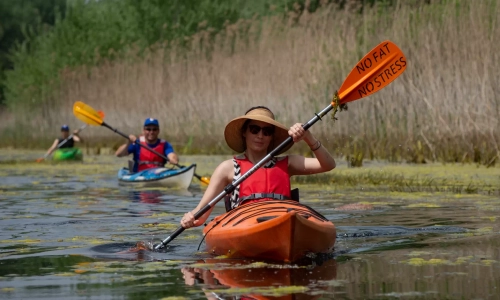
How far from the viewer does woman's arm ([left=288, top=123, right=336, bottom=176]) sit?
6.99 m

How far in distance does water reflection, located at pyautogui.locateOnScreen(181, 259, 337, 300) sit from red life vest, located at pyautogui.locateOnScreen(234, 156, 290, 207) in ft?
1.88

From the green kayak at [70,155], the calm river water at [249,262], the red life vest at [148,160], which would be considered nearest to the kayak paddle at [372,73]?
the calm river water at [249,262]

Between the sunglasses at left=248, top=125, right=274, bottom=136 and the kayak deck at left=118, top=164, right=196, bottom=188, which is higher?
the sunglasses at left=248, top=125, right=274, bottom=136

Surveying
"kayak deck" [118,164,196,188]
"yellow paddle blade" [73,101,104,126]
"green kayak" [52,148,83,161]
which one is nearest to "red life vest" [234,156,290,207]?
"kayak deck" [118,164,196,188]

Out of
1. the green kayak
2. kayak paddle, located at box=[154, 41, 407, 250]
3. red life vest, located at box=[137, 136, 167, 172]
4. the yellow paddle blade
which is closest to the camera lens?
kayak paddle, located at box=[154, 41, 407, 250]

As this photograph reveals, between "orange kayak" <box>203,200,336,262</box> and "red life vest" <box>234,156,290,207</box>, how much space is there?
0.78 ft

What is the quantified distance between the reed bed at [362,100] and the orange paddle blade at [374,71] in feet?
19.1

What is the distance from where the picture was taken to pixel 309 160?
7.36 metres

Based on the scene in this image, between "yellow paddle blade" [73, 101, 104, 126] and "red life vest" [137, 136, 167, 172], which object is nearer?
"red life vest" [137, 136, 167, 172]

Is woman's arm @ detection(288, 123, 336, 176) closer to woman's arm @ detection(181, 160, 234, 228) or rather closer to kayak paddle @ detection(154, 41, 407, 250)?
woman's arm @ detection(181, 160, 234, 228)

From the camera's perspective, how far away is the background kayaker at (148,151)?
1503 cm

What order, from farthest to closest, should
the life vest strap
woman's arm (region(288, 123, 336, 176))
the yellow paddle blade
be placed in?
1. the yellow paddle blade
2. the life vest strap
3. woman's arm (region(288, 123, 336, 176))

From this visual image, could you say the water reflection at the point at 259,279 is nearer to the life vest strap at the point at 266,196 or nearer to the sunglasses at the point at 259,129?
the life vest strap at the point at 266,196

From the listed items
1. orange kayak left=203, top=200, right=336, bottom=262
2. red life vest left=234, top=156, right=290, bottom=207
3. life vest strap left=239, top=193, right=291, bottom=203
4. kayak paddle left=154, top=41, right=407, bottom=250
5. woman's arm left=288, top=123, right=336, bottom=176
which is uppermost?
kayak paddle left=154, top=41, right=407, bottom=250
